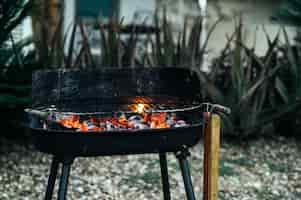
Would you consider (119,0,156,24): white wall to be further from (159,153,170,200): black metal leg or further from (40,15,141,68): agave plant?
(159,153,170,200): black metal leg

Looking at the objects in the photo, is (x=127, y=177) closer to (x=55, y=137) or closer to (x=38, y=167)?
(x=38, y=167)

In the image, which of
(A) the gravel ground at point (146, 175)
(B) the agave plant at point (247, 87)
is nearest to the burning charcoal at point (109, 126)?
(A) the gravel ground at point (146, 175)

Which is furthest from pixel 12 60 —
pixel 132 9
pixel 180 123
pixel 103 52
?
pixel 132 9

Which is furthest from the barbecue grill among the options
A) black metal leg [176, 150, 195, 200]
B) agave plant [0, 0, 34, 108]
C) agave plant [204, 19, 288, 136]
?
agave plant [204, 19, 288, 136]

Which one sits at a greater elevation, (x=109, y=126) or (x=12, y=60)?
(x=12, y=60)

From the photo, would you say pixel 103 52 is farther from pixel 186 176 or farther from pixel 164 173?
pixel 186 176

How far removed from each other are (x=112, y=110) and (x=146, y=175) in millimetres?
1376

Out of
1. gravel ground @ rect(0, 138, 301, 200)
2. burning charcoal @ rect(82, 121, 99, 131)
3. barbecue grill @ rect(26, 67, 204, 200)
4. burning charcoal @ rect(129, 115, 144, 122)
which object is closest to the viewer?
barbecue grill @ rect(26, 67, 204, 200)

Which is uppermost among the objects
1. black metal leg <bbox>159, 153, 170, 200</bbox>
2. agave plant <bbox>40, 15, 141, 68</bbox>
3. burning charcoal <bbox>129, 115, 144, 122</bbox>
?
agave plant <bbox>40, 15, 141, 68</bbox>

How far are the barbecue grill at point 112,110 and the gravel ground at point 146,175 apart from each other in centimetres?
90

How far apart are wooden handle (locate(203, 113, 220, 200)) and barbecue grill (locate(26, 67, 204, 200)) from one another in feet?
0.19

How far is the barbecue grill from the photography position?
229 centimetres

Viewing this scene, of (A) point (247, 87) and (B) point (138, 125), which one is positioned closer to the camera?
(B) point (138, 125)

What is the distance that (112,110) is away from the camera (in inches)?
113
